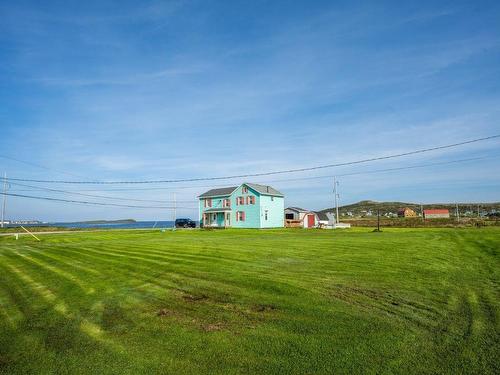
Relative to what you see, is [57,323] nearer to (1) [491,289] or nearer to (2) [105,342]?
(2) [105,342]

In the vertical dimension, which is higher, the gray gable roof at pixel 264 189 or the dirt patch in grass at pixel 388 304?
the gray gable roof at pixel 264 189

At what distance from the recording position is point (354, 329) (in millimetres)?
6305

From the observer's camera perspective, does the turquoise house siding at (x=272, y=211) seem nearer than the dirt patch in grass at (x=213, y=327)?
No

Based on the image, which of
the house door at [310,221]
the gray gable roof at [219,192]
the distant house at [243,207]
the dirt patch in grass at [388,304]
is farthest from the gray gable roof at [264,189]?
the dirt patch in grass at [388,304]

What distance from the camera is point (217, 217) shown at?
64.2 m

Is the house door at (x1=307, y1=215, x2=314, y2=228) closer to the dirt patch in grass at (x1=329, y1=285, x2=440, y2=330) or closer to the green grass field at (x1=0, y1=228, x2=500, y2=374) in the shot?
the green grass field at (x1=0, y1=228, x2=500, y2=374)

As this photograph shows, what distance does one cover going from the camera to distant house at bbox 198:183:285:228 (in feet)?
194

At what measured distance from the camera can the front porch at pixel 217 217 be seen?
6219cm

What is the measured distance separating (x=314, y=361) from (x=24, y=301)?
7574mm

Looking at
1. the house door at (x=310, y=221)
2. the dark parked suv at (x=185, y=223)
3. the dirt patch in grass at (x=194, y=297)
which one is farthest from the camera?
the house door at (x=310, y=221)

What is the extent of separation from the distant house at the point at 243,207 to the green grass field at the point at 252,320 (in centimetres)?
4610

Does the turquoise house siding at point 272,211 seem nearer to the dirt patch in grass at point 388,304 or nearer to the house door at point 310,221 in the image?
the house door at point 310,221

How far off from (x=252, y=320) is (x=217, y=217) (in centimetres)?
5770

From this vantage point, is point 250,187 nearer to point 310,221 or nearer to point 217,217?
point 217,217
